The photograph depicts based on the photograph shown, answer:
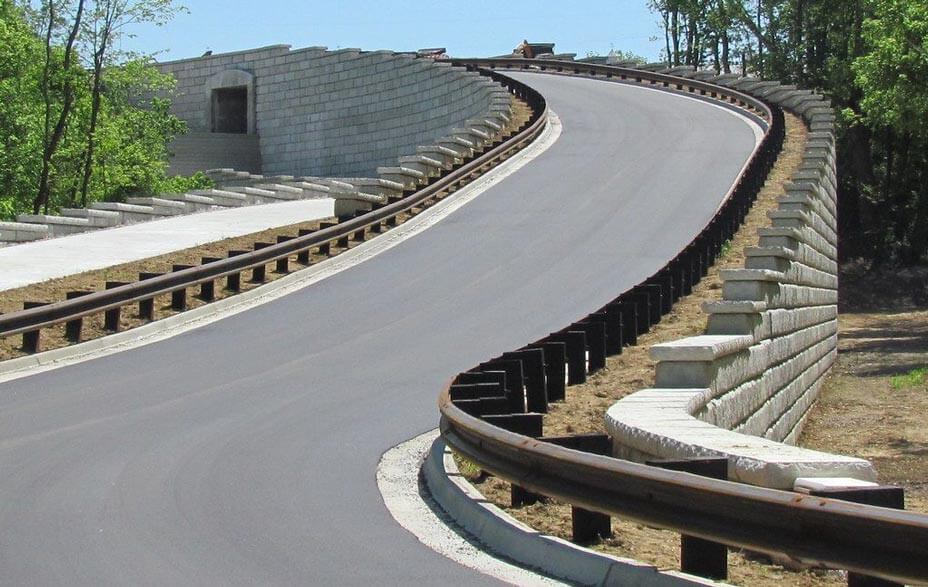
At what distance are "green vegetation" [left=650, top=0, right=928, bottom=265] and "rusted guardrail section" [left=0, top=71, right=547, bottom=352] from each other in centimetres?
1143

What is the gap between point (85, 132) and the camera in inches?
2180

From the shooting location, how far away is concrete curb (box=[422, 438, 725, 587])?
21.1ft

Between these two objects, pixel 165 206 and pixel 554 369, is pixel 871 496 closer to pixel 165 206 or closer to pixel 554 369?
pixel 554 369

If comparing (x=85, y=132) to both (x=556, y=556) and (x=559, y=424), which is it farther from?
(x=556, y=556)

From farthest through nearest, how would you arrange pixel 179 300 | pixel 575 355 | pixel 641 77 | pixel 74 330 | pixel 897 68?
pixel 641 77 → pixel 897 68 → pixel 179 300 → pixel 74 330 → pixel 575 355

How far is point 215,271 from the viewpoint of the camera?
21203 millimetres

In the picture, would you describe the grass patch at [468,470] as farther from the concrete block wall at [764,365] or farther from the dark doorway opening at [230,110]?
the dark doorway opening at [230,110]

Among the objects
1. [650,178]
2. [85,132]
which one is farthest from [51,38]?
[650,178]

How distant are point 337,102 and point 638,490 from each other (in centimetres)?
5778

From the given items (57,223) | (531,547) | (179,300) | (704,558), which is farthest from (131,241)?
(704,558)

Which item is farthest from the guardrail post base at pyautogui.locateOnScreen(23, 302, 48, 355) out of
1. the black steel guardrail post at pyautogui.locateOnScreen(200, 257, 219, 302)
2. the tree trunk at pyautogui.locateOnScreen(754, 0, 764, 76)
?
the tree trunk at pyautogui.locateOnScreen(754, 0, 764, 76)

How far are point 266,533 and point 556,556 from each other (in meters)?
1.85

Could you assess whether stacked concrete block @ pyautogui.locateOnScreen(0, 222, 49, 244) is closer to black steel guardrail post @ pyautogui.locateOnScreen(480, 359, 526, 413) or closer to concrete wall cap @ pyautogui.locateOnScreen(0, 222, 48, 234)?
concrete wall cap @ pyautogui.locateOnScreen(0, 222, 48, 234)

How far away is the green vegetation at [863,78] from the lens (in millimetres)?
38688
